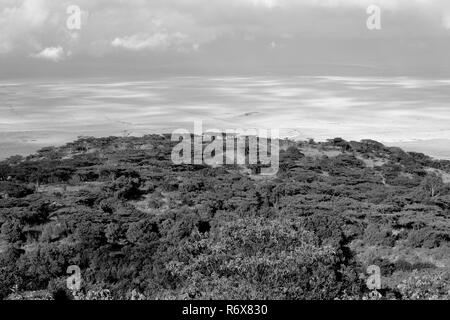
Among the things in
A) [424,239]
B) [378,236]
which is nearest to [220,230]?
[378,236]

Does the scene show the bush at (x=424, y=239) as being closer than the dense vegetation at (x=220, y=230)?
No

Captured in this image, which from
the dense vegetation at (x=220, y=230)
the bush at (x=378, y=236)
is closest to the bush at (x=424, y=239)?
the dense vegetation at (x=220, y=230)

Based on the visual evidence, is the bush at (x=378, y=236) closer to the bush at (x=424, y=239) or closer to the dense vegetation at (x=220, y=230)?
the dense vegetation at (x=220, y=230)

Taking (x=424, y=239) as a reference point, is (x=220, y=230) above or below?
above

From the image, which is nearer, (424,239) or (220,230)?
(220,230)

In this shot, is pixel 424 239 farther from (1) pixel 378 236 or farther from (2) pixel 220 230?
(2) pixel 220 230

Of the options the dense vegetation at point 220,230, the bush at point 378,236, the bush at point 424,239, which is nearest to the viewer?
the dense vegetation at point 220,230

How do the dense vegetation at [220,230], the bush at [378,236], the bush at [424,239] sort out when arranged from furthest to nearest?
the bush at [378,236] → the bush at [424,239] → the dense vegetation at [220,230]

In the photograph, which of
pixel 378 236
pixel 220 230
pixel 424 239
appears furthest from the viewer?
pixel 378 236
